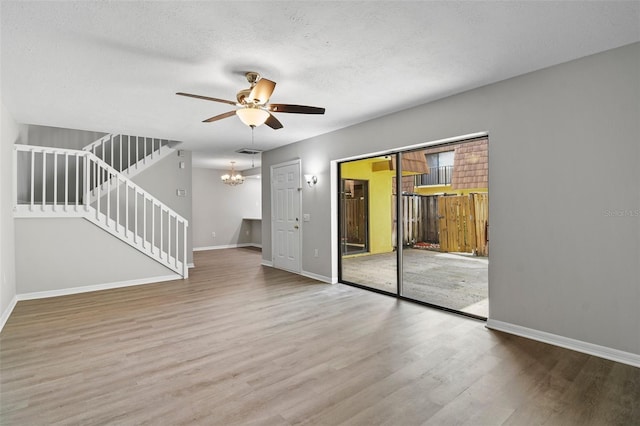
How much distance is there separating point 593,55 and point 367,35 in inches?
81.2

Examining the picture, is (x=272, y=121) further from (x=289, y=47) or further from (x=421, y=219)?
(x=421, y=219)

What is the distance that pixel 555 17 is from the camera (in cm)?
234

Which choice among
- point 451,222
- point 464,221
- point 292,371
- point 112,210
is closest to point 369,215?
point 451,222

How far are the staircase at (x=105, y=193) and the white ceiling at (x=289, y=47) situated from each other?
1.28 metres

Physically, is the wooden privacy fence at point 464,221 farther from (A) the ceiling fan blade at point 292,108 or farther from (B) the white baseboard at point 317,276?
(A) the ceiling fan blade at point 292,108

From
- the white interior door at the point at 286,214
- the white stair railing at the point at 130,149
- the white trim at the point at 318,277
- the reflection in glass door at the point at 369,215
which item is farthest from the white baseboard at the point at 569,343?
the white stair railing at the point at 130,149

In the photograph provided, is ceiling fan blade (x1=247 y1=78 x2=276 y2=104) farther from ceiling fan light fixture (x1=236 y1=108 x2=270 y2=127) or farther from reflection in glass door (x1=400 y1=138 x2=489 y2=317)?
reflection in glass door (x1=400 y1=138 x2=489 y2=317)

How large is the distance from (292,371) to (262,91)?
7.96ft

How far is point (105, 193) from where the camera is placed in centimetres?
609

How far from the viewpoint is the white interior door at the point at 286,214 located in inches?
254

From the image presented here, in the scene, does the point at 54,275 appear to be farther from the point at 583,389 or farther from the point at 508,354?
the point at 583,389

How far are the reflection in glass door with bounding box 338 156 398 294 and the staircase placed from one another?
136 inches

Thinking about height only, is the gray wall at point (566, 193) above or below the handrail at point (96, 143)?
below

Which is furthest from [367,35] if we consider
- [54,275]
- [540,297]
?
[54,275]
